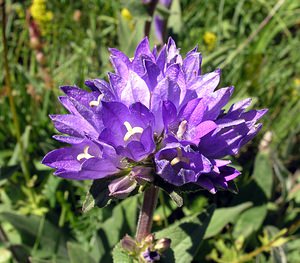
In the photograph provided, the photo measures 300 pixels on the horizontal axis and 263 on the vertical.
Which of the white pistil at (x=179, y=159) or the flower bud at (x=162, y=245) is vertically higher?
the white pistil at (x=179, y=159)

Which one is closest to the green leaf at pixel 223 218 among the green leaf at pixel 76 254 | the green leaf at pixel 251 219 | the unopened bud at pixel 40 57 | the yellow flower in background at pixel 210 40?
the green leaf at pixel 251 219

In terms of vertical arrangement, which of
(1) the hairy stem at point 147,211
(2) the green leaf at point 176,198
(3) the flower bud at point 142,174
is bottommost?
(1) the hairy stem at point 147,211

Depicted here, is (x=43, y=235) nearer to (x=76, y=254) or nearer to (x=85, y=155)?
(x=76, y=254)

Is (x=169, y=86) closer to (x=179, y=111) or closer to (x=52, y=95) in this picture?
(x=179, y=111)

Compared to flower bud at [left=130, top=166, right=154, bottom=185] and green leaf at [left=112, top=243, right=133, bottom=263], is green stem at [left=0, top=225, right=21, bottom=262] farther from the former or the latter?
flower bud at [left=130, top=166, right=154, bottom=185]

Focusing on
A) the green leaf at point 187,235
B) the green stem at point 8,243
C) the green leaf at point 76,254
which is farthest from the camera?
the green stem at point 8,243

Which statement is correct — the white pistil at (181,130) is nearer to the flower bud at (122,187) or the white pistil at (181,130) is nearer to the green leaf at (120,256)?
the flower bud at (122,187)

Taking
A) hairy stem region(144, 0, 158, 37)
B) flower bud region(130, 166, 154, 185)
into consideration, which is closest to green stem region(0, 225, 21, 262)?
flower bud region(130, 166, 154, 185)

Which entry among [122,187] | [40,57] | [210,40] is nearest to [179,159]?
[122,187]
